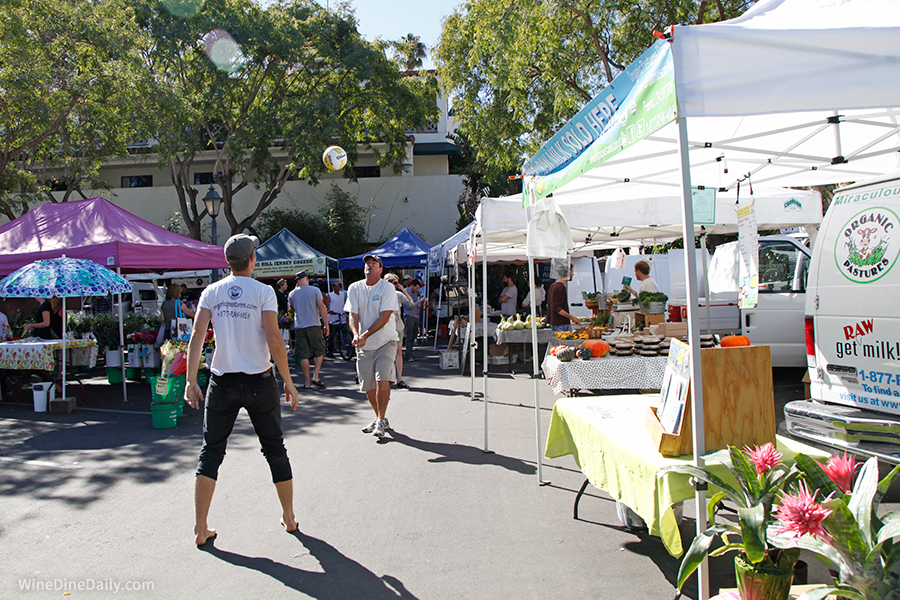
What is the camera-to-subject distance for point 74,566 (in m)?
3.64

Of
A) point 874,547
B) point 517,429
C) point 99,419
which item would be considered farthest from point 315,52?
point 874,547

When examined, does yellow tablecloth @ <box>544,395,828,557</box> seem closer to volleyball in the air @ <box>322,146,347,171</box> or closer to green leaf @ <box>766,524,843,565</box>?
green leaf @ <box>766,524,843,565</box>

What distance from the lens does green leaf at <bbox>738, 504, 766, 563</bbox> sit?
201 cm

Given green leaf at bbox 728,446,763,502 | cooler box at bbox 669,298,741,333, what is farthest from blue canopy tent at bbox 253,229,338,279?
green leaf at bbox 728,446,763,502

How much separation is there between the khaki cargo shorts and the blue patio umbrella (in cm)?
433

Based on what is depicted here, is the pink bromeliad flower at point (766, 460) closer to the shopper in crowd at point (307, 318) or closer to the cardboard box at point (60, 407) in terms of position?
the shopper in crowd at point (307, 318)

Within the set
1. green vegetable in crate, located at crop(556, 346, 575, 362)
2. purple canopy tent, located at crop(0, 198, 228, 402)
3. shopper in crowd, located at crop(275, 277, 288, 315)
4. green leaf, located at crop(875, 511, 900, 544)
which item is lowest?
green leaf, located at crop(875, 511, 900, 544)

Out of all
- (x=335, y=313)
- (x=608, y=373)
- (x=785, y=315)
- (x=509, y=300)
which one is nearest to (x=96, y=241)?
(x=335, y=313)

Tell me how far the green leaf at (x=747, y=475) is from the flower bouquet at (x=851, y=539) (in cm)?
30

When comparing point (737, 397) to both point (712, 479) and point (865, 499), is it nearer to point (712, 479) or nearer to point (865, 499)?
point (712, 479)

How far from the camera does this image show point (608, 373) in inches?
270

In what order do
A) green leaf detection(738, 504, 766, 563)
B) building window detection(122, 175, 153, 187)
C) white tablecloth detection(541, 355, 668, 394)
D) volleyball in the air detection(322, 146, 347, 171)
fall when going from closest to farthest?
green leaf detection(738, 504, 766, 563)
white tablecloth detection(541, 355, 668, 394)
volleyball in the air detection(322, 146, 347, 171)
building window detection(122, 175, 153, 187)

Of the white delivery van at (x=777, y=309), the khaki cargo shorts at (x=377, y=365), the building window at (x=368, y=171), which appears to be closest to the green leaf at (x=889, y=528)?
the khaki cargo shorts at (x=377, y=365)

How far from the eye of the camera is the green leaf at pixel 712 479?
89.6 inches
